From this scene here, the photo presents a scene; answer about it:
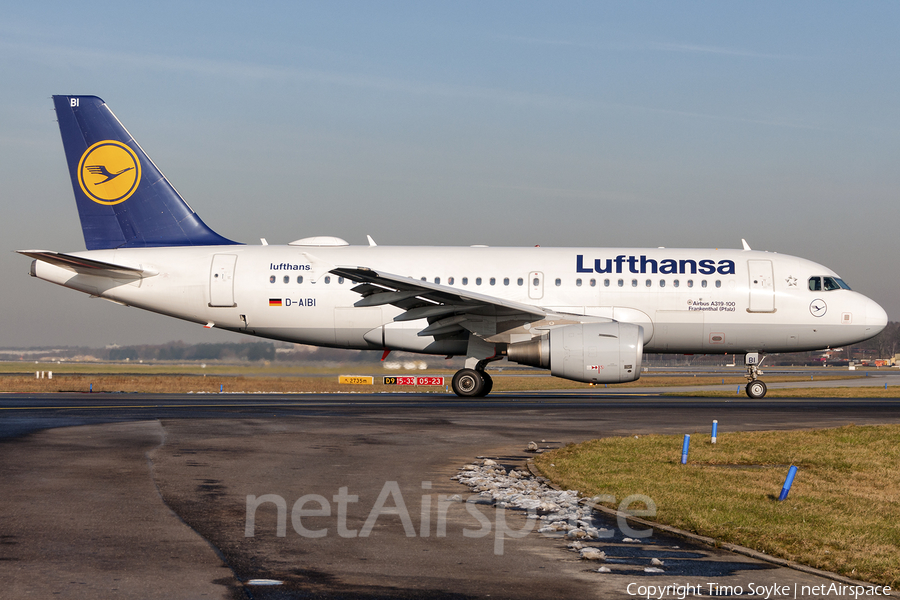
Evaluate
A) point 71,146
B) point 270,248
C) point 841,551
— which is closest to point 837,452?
point 841,551

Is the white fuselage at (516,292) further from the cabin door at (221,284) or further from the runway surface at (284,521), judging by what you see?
the runway surface at (284,521)

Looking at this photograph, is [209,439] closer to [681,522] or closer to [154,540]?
[154,540]

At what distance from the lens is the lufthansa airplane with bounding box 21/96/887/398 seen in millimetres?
26047

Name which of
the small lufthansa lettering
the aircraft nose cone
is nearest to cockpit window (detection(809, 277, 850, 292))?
the aircraft nose cone

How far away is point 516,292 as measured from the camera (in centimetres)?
2612

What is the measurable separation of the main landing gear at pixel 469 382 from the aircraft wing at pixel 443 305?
1462 mm

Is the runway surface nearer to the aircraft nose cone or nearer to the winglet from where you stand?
the winglet

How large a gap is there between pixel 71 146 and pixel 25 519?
75.8 ft

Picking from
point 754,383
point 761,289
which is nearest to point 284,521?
point 761,289

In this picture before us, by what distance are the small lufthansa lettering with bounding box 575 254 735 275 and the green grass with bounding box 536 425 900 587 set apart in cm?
1076

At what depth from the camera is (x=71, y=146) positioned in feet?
91.0

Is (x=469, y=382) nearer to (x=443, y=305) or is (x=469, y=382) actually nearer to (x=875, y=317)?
(x=443, y=305)

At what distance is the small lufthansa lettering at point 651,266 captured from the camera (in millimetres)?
26453

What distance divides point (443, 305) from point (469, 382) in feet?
9.61
